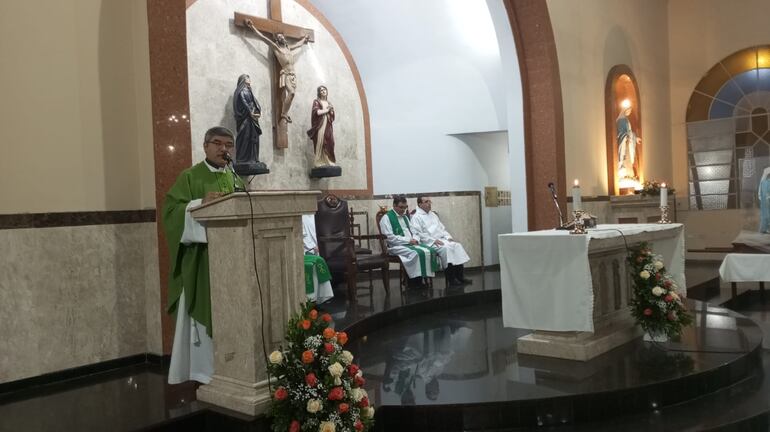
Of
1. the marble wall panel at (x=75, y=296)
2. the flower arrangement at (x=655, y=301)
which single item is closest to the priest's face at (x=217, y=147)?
the marble wall panel at (x=75, y=296)

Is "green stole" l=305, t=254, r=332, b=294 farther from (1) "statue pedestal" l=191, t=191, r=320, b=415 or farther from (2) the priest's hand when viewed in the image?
(2) the priest's hand

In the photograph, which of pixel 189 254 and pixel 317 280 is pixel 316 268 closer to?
pixel 317 280

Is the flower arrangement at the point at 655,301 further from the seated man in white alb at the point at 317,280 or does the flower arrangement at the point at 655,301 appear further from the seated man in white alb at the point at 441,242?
the seated man in white alb at the point at 441,242

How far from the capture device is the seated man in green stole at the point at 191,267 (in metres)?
3.78

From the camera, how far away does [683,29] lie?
13.1m

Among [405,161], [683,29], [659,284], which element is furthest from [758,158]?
[659,284]

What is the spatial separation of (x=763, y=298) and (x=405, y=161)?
5.16 metres

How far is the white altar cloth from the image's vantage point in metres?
4.66

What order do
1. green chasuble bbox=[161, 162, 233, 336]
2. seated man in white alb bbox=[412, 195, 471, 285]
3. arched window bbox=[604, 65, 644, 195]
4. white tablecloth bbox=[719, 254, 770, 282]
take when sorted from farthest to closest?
arched window bbox=[604, 65, 644, 195], seated man in white alb bbox=[412, 195, 471, 285], white tablecloth bbox=[719, 254, 770, 282], green chasuble bbox=[161, 162, 233, 336]

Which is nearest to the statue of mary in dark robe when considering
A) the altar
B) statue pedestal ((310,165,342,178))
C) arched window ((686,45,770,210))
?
statue pedestal ((310,165,342,178))

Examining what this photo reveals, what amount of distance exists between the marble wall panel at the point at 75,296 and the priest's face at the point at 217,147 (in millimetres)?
1038

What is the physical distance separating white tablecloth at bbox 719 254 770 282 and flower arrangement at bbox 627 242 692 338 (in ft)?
11.8

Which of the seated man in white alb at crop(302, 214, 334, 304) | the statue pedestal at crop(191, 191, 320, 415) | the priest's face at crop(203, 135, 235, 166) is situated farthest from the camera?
the seated man in white alb at crop(302, 214, 334, 304)

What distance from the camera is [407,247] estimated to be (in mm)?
8086
